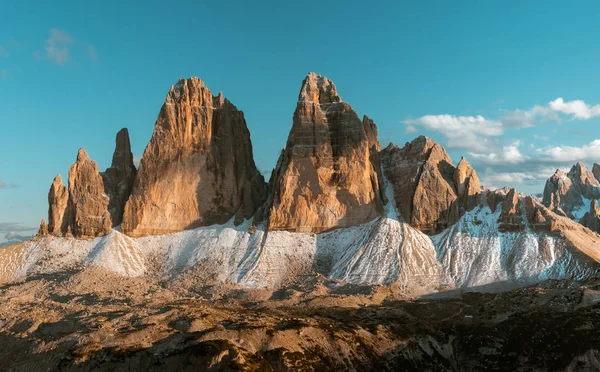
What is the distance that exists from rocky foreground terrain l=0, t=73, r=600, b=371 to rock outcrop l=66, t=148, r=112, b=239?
1.20 ft

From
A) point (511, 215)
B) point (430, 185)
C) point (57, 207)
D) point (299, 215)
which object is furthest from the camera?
point (57, 207)

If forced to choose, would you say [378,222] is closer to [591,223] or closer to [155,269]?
[155,269]

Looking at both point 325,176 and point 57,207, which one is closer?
point 325,176

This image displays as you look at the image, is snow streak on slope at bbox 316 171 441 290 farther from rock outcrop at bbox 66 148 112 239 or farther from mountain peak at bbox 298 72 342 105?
rock outcrop at bbox 66 148 112 239

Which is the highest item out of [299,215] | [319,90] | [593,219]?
[319,90]

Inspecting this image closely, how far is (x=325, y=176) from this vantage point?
128750 mm

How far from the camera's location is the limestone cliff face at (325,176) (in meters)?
128

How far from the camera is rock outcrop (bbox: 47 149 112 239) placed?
132250 millimetres

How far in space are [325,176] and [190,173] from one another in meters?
36.5

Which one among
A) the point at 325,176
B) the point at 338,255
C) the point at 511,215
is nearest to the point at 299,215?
the point at 325,176

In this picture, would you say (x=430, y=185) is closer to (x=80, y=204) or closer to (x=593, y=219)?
(x=593, y=219)

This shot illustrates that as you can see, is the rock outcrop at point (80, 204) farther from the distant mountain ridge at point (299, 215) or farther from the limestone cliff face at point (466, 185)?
the limestone cliff face at point (466, 185)

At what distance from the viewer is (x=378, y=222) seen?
408 feet

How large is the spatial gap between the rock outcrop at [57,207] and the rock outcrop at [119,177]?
1093cm
